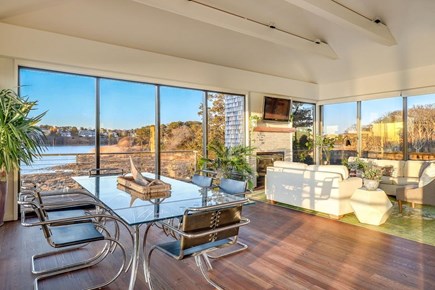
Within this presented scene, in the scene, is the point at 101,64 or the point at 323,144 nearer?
the point at 101,64

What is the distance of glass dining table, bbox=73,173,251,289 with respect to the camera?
6.66 feet

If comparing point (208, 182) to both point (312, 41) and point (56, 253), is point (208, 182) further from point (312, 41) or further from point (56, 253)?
point (312, 41)

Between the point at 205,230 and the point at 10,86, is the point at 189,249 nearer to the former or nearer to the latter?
the point at 205,230

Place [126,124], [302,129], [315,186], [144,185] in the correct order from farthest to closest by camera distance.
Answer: [302,129], [126,124], [315,186], [144,185]

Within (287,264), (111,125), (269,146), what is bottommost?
(287,264)

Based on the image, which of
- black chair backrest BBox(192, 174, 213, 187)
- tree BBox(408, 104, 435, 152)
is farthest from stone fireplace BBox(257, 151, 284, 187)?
black chair backrest BBox(192, 174, 213, 187)

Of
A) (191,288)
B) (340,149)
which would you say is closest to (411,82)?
(340,149)

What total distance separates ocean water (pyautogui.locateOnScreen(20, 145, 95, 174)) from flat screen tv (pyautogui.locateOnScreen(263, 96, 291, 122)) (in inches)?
173

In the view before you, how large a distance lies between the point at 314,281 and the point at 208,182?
1.57m

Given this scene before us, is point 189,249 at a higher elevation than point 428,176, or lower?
lower

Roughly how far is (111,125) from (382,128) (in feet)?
22.3

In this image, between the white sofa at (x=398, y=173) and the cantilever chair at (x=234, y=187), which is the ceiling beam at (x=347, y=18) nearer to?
the white sofa at (x=398, y=173)

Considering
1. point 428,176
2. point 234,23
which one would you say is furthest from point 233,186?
point 428,176

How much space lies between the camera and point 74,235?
7.85 feet
